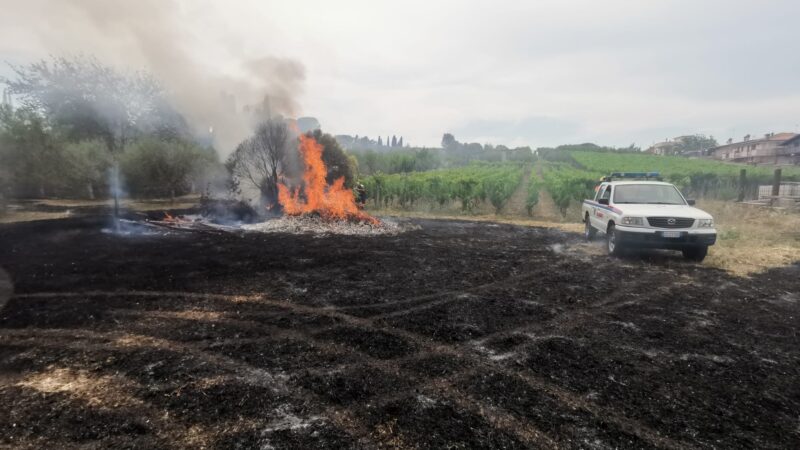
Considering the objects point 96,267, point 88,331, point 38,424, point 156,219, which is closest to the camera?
point 38,424

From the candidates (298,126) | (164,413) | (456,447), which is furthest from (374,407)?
(298,126)

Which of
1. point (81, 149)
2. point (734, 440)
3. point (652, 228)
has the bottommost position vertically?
point (734, 440)

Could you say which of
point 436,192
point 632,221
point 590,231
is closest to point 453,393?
point 632,221

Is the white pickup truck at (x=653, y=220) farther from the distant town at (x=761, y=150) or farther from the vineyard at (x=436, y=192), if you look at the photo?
the distant town at (x=761, y=150)

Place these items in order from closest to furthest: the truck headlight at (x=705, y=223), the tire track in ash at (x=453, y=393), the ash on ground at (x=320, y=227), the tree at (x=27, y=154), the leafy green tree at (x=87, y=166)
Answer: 1. the tire track in ash at (x=453, y=393)
2. the truck headlight at (x=705, y=223)
3. the ash on ground at (x=320, y=227)
4. the tree at (x=27, y=154)
5. the leafy green tree at (x=87, y=166)

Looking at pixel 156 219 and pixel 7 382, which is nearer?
pixel 7 382

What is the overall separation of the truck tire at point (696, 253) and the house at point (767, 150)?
75015 millimetres

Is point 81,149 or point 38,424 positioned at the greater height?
point 81,149

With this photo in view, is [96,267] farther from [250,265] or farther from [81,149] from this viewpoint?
[81,149]

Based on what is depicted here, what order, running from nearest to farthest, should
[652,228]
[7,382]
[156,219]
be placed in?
1. [7,382]
2. [652,228]
3. [156,219]

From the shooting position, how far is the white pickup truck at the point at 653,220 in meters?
8.98

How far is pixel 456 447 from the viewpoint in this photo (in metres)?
3.01

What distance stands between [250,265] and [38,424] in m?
5.75

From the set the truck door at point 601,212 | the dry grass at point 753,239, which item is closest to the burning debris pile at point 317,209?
the truck door at point 601,212
